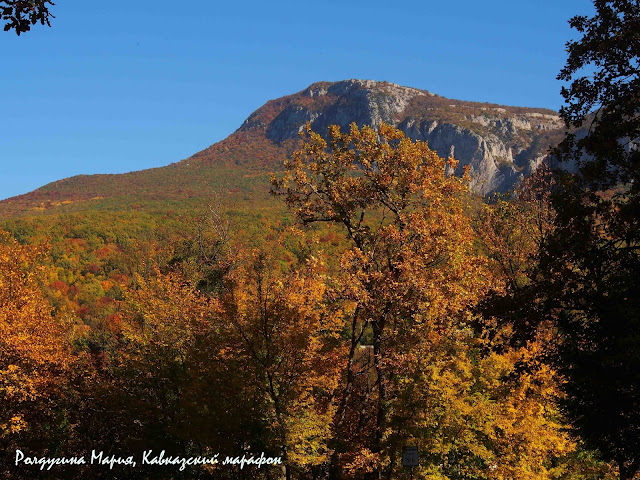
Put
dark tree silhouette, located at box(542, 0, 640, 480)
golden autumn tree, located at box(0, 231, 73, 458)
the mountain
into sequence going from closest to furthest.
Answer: dark tree silhouette, located at box(542, 0, 640, 480) → golden autumn tree, located at box(0, 231, 73, 458) → the mountain

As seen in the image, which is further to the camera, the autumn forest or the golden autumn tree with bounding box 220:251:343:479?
the golden autumn tree with bounding box 220:251:343:479

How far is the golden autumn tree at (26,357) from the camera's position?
63.8 feet

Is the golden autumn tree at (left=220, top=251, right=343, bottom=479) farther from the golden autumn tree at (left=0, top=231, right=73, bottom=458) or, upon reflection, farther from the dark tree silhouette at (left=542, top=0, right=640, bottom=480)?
the golden autumn tree at (left=0, top=231, right=73, bottom=458)

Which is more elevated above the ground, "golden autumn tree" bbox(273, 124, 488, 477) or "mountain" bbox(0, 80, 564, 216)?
"mountain" bbox(0, 80, 564, 216)

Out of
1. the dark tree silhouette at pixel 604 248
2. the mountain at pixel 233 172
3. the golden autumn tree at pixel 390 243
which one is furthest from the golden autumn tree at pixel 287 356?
the mountain at pixel 233 172

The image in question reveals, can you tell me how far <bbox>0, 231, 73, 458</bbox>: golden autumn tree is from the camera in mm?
19453

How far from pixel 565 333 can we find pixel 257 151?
572 feet

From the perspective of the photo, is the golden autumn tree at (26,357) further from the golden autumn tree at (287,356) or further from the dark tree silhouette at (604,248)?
the dark tree silhouette at (604,248)

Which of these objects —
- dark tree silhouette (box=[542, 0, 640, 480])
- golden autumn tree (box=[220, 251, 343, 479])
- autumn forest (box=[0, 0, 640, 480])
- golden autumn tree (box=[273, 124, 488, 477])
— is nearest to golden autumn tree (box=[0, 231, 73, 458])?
autumn forest (box=[0, 0, 640, 480])

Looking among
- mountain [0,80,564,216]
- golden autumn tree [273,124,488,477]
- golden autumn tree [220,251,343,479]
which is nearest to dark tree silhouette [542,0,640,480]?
golden autumn tree [273,124,488,477]

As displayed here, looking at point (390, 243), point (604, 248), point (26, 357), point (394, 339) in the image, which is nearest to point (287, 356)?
point (394, 339)

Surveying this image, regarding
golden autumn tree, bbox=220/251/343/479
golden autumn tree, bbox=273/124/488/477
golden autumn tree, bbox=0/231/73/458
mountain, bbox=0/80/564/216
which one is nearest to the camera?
golden autumn tree, bbox=220/251/343/479

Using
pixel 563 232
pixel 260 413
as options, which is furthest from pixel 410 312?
pixel 563 232

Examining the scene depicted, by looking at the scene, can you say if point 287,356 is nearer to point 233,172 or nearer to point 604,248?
point 604,248
